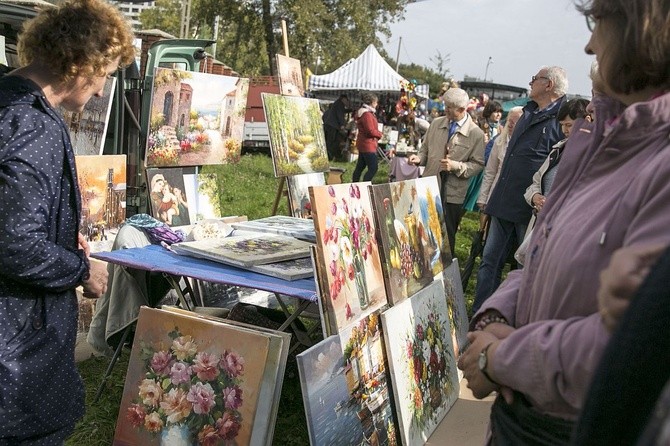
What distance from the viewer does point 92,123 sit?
399 cm

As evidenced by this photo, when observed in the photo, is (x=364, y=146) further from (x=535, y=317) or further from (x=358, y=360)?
(x=535, y=317)

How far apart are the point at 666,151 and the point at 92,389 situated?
9.72 feet

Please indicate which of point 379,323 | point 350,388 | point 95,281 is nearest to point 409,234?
point 379,323

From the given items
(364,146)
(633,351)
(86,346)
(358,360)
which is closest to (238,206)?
(364,146)

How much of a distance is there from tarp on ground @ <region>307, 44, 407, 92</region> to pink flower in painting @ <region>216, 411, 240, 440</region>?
50.9 feet

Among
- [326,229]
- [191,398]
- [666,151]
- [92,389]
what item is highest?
[666,151]

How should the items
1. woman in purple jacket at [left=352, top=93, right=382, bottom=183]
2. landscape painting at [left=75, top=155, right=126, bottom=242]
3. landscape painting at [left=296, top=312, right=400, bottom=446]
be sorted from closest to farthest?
landscape painting at [left=296, top=312, right=400, bottom=446] < landscape painting at [left=75, top=155, right=126, bottom=242] < woman in purple jacket at [left=352, top=93, right=382, bottom=183]

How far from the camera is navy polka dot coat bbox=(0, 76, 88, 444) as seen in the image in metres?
1.50

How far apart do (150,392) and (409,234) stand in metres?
1.34

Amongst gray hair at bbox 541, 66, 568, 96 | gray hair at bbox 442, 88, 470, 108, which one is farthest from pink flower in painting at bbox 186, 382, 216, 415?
gray hair at bbox 442, 88, 470, 108

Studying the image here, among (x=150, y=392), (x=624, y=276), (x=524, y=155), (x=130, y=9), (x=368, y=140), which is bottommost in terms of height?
(x=150, y=392)

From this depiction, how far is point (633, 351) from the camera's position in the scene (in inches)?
25.4

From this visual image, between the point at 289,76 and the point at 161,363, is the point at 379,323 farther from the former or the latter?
the point at 289,76

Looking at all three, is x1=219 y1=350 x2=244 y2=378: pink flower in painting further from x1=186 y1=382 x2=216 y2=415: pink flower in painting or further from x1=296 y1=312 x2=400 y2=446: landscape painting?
x1=296 y1=312 x2=400 y2=446: landscape painting
